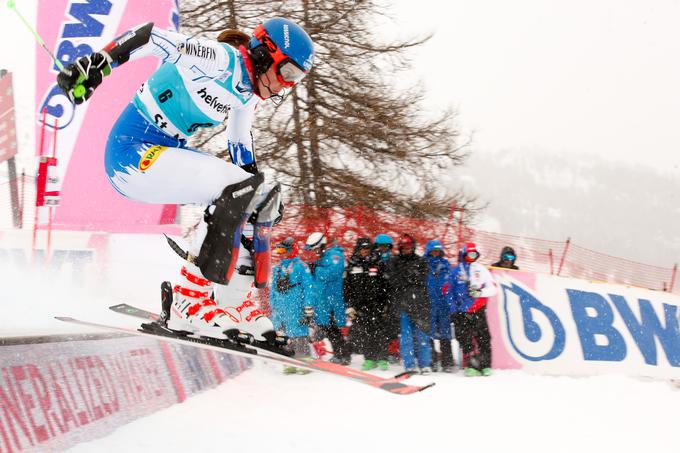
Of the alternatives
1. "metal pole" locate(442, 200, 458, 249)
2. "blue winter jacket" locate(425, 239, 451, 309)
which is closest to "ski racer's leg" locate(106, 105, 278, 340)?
"blue winter jacket" locate(425, 239, 451, 309)

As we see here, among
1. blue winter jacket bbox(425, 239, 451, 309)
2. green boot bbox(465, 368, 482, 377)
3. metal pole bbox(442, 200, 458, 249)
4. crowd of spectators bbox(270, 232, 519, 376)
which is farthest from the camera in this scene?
metal pole bbox(442, 200, 458, 249)

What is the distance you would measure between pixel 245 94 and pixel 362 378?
67.5 inches

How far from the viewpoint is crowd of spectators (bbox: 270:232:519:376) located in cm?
638

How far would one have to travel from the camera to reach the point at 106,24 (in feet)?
25.8

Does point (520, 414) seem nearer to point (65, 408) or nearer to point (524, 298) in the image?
point (524, 298)

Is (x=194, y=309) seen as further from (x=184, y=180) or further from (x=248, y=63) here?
(x=248, y=63)

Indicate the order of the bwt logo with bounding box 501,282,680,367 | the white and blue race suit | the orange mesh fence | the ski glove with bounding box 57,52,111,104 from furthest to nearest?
the orange mesh fence
the bwt logo with bounding box 501,282,680,367
the white and blue race suit
the ski glove with bounding box 57,52,111,104

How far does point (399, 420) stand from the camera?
170 inches

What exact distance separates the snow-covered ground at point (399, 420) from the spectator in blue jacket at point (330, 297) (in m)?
0.80

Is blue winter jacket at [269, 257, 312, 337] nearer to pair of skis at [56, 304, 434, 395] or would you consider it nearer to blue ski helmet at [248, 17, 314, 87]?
pair of skis at [56, 304, 434, 395]

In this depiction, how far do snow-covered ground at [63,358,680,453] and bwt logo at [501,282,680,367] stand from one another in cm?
100

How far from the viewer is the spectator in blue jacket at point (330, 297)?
6.39 meters

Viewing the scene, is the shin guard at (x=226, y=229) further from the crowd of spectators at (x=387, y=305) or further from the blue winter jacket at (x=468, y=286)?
the blue winter jacket at (x=468, y=286)

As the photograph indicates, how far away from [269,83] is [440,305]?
4.03m
